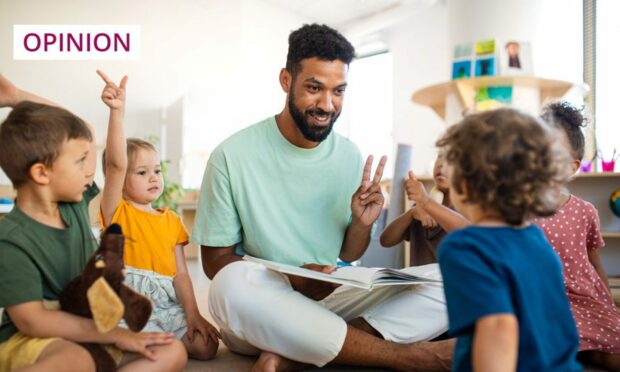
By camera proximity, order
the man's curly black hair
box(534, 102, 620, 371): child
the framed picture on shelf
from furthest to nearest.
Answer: the framed picture on shelf < the man's curly black hair < box(534, 102, 620, 371): child

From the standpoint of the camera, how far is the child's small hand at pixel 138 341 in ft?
3.94

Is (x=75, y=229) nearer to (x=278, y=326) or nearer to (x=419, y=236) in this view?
(x=278, y=326)

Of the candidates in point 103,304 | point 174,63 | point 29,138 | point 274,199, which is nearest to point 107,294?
point 103,304

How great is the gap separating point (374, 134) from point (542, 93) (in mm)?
3911

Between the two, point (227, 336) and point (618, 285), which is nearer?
point (227, 336)

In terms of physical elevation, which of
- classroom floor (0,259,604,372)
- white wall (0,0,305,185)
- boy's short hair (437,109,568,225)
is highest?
white wall (0,0,305,185)

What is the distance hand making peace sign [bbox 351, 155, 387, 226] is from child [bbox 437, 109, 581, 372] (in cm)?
75

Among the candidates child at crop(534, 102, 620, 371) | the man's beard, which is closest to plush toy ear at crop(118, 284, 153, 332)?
the man's beard

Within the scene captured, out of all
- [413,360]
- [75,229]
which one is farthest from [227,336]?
[75,229]

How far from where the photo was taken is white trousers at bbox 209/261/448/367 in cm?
142

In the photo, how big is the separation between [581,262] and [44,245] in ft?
4.50

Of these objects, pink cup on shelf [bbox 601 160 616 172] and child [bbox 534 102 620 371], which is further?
pink cup on shelf [bbox 601 160 616 172]

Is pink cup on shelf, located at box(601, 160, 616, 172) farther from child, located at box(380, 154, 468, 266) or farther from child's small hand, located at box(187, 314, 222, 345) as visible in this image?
child's small hand, located at box(187, 314, 222, 345)

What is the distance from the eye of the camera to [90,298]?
3.45 feet
